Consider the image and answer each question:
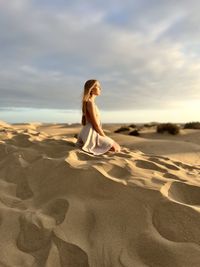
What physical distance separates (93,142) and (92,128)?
40cm

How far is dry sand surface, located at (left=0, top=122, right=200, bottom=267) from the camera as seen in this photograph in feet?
8.98

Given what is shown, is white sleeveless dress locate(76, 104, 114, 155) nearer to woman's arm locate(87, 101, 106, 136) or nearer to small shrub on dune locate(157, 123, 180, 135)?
woman's arm locate(87, 101, 106, 136)

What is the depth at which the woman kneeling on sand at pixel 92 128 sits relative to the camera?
→ 6.39 m

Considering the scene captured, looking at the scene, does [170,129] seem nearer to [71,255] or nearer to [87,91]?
[87,91]

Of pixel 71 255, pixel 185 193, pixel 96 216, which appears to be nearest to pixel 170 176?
pixel 185 193

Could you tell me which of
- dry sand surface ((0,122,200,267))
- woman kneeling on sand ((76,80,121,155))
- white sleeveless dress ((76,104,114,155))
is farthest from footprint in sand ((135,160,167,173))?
woman kneeling on sand ((76,80,121,155))

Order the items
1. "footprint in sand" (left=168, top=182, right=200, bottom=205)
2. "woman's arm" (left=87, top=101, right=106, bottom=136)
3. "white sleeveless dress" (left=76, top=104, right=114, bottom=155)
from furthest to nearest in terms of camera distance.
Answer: "woman's arm" (left=87, top=101, right=106, bottom=136), "white sleeveless dress" (left=76, top=104, right=114, bottom=155), "footprint in sand" (left=168, top=182, right=200, bottom=205)

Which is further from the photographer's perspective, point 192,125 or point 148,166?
point 192,125

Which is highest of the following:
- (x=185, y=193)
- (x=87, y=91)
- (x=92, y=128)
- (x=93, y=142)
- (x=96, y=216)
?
(x=87, y=91)

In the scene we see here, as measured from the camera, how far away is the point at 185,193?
12.0 ft

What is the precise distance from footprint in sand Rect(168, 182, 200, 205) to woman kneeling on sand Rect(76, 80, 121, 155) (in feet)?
8.51

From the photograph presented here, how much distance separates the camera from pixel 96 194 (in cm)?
363

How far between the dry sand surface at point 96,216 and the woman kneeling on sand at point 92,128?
1.74 metres

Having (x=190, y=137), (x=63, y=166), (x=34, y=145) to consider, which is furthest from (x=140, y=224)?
(x=190, y=137)
